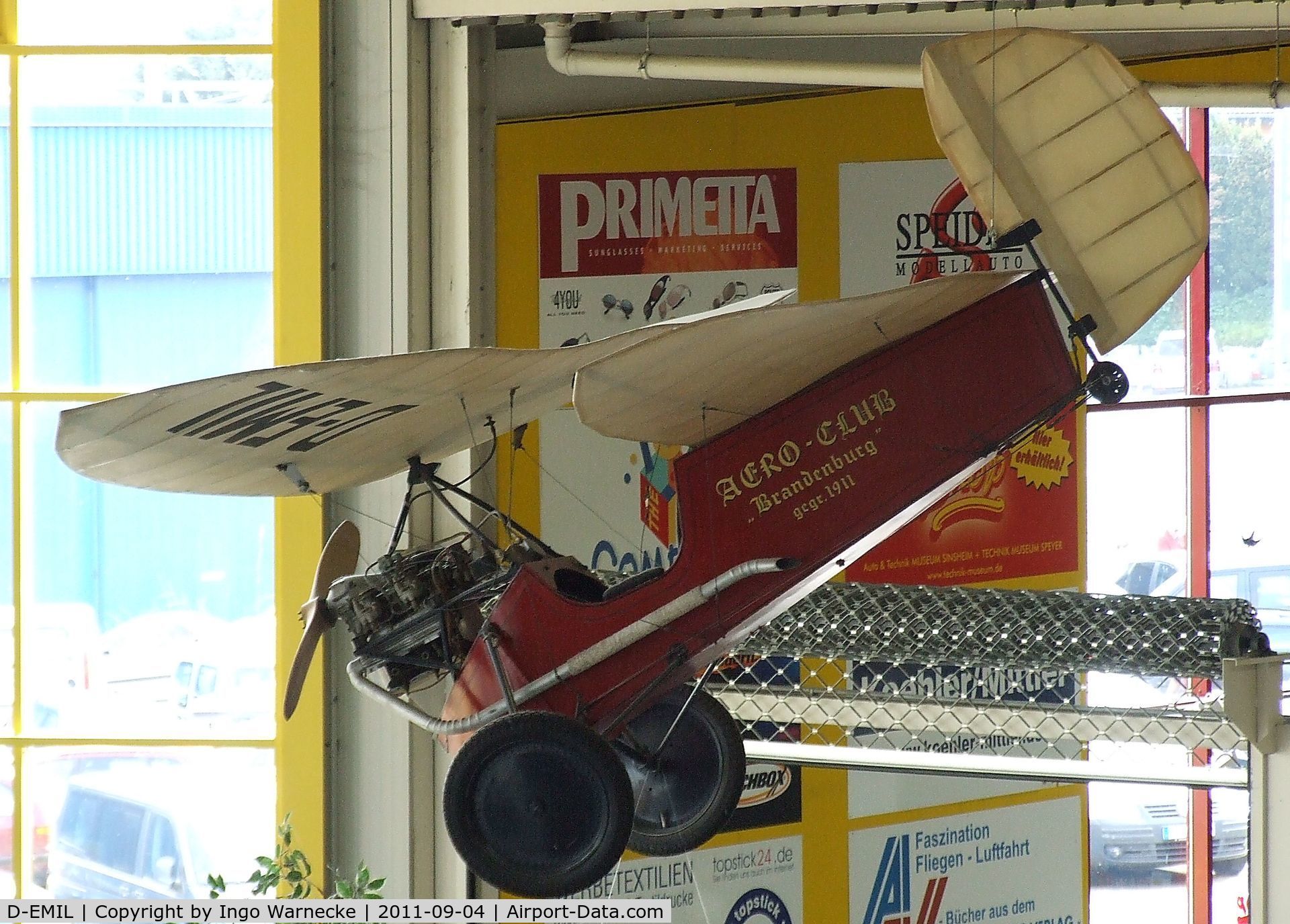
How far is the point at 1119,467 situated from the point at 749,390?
442 cm

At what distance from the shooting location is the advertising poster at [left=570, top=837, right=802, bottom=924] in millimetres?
4723

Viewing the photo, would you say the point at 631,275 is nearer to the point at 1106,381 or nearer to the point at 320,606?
the point at 320,606

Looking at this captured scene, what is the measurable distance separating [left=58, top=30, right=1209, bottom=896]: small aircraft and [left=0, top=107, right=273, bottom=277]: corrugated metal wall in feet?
6.26

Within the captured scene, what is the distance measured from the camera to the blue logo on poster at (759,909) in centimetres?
483

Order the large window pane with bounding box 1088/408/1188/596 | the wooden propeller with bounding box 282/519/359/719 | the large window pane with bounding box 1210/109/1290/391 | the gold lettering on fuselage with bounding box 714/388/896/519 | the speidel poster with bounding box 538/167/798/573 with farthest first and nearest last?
the large window pane with bounding box 1210/109/1290/391, the large window pane with bounding box 1088/408/1188/596, the speidel poster with bounding box 538/167/798/573, the wooden propeller with bounding box 282/519/359/719, the gold lettering on fuselage with bounding box 714/388/896/519

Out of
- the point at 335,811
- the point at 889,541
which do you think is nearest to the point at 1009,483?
the point at 889,541

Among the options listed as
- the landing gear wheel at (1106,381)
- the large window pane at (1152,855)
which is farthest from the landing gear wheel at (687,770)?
the large window pane at (1152,855)

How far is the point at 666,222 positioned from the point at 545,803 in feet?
11.3

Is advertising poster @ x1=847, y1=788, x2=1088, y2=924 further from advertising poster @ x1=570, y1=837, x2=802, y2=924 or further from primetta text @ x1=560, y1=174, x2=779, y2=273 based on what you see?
primetta text @ x1=560, y1=174, x2=779, y2=273

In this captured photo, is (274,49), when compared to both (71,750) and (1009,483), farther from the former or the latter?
(1009,483)

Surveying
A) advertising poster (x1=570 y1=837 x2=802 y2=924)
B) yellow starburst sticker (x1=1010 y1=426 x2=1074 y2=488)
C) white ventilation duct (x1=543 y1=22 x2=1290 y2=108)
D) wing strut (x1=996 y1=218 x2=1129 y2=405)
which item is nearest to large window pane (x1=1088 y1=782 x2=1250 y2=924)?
yellow starburst sticker (x1=1010 y1=426 x2=1074 y2=488)

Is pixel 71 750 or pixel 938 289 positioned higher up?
pixel 938 289

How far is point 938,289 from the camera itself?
1.51 metres

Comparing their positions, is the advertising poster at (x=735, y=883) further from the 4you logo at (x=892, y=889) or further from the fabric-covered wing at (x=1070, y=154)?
the fabric-covered wing at (x=1070, y=154)
